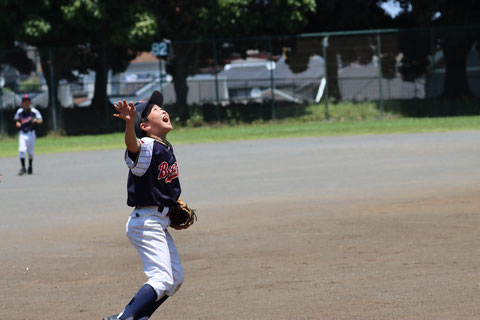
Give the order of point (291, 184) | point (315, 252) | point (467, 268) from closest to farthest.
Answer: point (467, 268)
point (315, 252)
point (291, 184)

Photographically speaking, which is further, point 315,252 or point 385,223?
point 385,223

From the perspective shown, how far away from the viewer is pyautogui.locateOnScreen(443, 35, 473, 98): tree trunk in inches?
1314

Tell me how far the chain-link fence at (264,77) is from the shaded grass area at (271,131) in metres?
0.89

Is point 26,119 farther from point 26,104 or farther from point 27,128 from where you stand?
point 26,104

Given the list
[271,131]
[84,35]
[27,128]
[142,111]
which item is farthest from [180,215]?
[84,35]

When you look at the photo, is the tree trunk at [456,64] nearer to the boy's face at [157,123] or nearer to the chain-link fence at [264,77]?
the chain-link fence at [264,77]

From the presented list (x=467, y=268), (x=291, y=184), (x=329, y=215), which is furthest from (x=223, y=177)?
(x=467, y=268)

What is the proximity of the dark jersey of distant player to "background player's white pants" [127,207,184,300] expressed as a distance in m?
14.1

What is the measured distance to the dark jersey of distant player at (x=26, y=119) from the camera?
63.2 feet

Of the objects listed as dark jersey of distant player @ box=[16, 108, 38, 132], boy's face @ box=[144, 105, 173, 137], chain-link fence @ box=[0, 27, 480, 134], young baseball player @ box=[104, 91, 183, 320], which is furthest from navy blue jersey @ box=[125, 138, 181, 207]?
chain-link fence @ box=[0, 27, 480, 134]

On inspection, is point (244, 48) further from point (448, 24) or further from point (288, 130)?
point (448, 24)

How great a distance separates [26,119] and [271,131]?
11934mm

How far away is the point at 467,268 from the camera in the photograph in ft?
26.3

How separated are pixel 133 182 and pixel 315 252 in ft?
12.4
